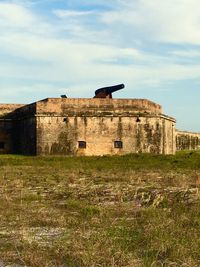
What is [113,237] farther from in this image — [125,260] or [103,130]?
[103,130]

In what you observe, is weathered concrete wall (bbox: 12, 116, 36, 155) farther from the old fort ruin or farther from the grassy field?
the grassy field

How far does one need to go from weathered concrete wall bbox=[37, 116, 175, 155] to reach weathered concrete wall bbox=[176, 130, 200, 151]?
584 inches

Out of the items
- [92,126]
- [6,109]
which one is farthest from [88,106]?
[6,109]

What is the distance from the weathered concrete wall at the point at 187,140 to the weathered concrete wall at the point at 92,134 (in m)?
14.8

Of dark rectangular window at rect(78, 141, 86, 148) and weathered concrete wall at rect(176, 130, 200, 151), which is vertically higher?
weathered concrete wall at rect(176, 130, 200, 151)

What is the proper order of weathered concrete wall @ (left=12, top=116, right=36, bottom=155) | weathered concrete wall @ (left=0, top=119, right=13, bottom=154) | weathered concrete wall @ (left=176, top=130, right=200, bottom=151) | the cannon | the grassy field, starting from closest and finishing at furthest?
the grassy field < weathered concrete wall @ (left=12, top=116, right=36, bottom=155) < the cannon < weathered concrete wall @ (left=0, top=119, right=13, bottom=154) < weathered concrete wall @ (left=176, top=130, right=200, bottom=151)

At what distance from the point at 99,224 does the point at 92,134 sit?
1841cm

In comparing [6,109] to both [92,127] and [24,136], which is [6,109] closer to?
[24,136]

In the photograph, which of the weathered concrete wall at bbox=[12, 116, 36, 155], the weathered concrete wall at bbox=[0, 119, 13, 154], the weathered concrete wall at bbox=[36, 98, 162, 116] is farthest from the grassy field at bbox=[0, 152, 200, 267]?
Answer: the weathered concrete wall at bbox=[0, 119, 13, 154]

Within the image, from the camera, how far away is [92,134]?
24.4 m

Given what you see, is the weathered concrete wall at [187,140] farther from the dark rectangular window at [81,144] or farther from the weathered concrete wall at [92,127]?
the dark rectangular window at [81,144]

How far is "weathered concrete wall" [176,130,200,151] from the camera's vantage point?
130 ft

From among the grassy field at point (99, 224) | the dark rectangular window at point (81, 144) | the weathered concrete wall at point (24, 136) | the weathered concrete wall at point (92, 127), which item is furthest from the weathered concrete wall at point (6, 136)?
the grassy field at point (99, 224)

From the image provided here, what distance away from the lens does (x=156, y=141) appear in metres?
25.3
